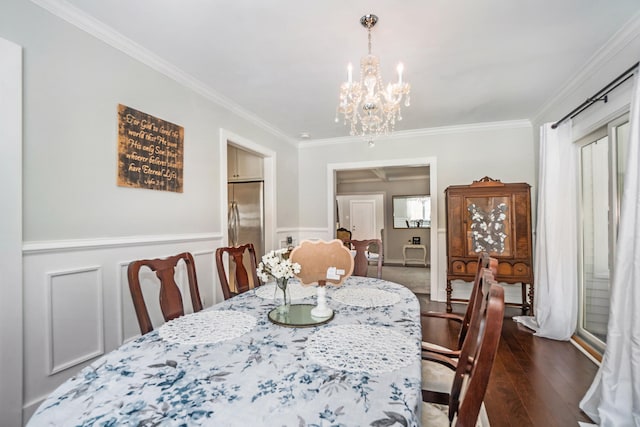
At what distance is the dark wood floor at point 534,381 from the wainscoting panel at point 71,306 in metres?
2.48

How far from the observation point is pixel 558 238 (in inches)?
113

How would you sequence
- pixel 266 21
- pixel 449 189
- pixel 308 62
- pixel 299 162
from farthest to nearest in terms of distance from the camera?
pixel 299 162, pixel 449 189, pixel 308 62, pixel 266 21

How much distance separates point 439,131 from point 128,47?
143 inches

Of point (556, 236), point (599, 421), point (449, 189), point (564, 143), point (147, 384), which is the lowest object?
point (599, 421)

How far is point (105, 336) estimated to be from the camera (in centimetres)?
200

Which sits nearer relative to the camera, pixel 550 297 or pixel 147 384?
pixel 147 384

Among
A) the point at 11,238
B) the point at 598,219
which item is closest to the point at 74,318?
the point at 11,238

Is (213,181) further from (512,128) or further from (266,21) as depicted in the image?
(512,128)

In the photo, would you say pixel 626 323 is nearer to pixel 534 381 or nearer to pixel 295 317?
pixel 534 381

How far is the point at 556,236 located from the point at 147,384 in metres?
3.42

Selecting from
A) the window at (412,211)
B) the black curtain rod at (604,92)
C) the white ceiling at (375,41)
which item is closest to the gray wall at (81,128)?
the white ceiling at (375,41)

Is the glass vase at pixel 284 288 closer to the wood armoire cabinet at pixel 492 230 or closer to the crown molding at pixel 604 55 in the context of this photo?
the crown molding at pixel 604 55

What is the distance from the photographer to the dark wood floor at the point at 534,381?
1.79 meters

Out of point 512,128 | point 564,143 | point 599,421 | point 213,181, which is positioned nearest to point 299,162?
point 213,181
